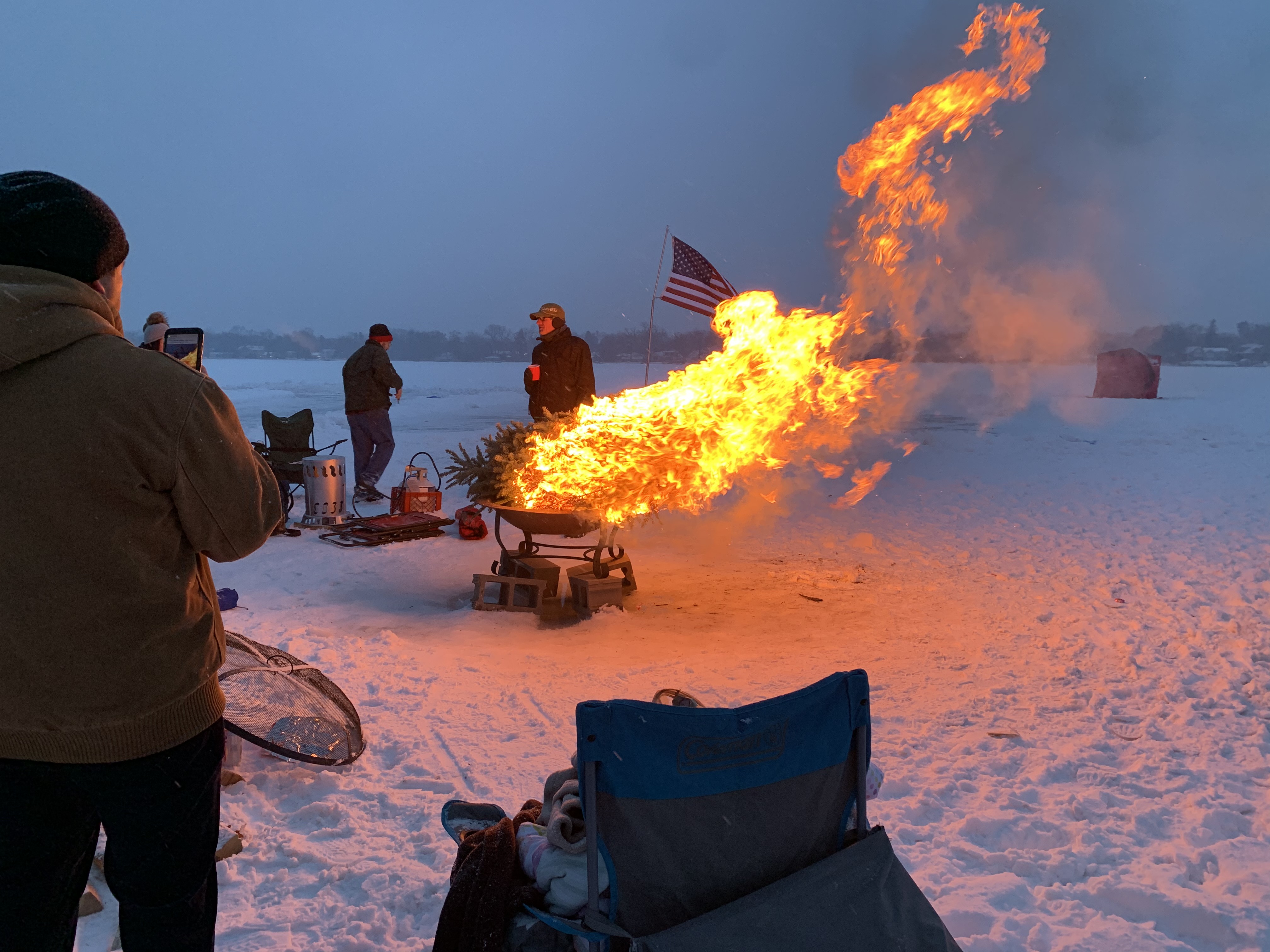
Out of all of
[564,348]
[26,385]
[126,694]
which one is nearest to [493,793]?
[126,694]

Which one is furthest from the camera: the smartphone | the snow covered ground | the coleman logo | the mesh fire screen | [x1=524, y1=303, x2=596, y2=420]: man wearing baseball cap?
[x1=524, y1=303, x2=596, y2=420]: man wearing baseball cap

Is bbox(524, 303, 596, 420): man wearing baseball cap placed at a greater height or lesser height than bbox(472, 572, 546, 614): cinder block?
greater

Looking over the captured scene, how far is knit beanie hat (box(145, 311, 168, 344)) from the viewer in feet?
26.0

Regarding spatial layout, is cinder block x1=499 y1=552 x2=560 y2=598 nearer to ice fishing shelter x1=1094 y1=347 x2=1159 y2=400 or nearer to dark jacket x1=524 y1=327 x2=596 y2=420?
dark jacket x1=524 y1=327 x2=596 y2=420

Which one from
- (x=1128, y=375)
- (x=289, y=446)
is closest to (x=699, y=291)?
(x=289, y=446)

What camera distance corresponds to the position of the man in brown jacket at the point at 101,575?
1.71 meters

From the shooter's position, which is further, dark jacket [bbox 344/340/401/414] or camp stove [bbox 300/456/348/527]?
dark jacket [bbox 344/340/401/414]

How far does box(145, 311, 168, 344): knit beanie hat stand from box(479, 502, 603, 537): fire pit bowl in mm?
3439

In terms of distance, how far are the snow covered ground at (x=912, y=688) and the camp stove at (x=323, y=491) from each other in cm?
59

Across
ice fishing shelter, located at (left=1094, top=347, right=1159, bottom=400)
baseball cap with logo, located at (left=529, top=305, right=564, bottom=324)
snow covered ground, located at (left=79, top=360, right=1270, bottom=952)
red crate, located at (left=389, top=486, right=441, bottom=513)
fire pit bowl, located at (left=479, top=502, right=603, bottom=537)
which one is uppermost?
ice fishing shelter, located at (left=1094, top=347, right=1159, bottom=400)

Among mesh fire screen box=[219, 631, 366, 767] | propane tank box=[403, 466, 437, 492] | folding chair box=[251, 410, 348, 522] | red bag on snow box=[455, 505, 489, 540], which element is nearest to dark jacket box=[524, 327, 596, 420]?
red bag on snow box=[455, 505, 489, 540]

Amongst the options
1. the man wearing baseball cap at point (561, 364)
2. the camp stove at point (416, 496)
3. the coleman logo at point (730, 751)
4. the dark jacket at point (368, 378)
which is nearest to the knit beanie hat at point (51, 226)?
the coleman logo at point (730, 751)

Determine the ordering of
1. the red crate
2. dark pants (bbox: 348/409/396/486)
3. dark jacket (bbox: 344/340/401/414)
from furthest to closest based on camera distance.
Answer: dark pants (bbox: 348/409/396/486) → dark jacket (bbox: 344/340/401/414) → the red crate

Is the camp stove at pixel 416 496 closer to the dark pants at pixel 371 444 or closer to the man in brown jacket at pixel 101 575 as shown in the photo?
the dark pants at pixel 371 444
